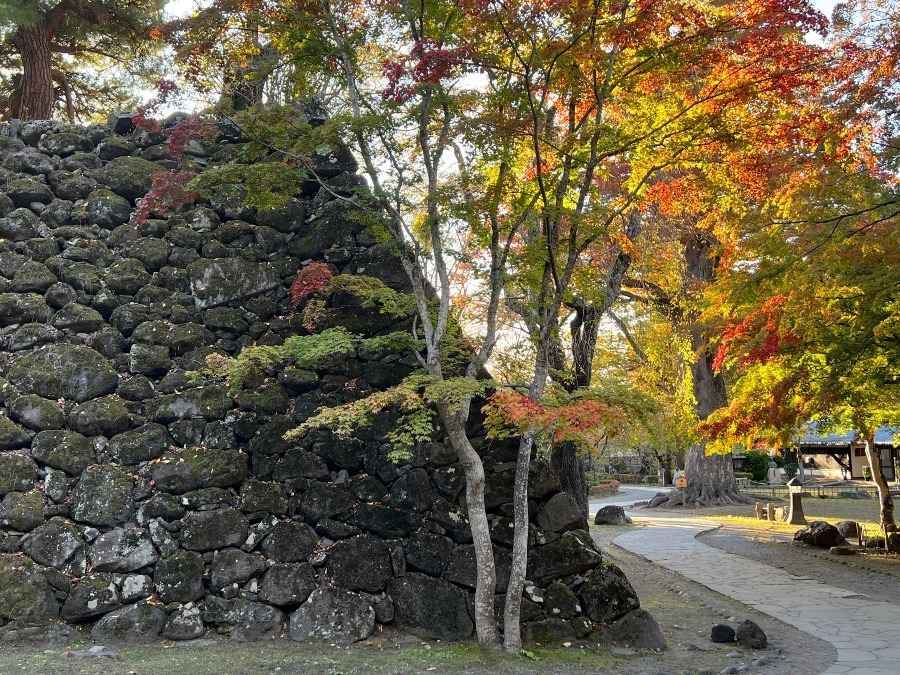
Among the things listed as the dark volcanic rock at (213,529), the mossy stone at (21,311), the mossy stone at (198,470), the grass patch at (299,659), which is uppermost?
the mossy stone at (21,311)

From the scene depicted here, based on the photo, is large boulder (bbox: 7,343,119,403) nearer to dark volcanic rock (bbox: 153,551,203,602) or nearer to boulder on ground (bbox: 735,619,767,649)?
dark volcanic rock (bbox: 153,551,203,602)

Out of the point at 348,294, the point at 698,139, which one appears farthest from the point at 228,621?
the point at 698,139

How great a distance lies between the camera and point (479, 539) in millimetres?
6473

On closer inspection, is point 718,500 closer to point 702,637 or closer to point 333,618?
point 702,637

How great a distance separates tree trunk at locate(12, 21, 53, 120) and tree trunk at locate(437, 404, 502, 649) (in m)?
10.1

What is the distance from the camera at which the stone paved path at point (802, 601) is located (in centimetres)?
613

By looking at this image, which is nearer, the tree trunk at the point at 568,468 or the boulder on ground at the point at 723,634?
the boulder on ground at the point at 723,634

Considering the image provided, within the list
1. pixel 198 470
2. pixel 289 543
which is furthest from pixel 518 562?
pixel 198 470

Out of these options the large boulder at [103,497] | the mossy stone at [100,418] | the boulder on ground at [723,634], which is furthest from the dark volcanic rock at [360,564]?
the boulder on ground at [723,634]

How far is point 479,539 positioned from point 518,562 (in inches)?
16.6

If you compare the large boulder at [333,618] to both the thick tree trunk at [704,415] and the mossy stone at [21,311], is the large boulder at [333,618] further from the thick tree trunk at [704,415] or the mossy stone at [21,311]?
the thick tree trunk at [704,415]

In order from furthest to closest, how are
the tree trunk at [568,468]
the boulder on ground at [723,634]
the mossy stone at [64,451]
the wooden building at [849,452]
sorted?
the wooden building at [849,452], the tree trunk at [568,468], the mossy stone at [64,451], the boulder on ground at [723,634]

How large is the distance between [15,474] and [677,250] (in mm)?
17114

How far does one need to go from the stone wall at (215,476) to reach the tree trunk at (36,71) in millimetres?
3921
